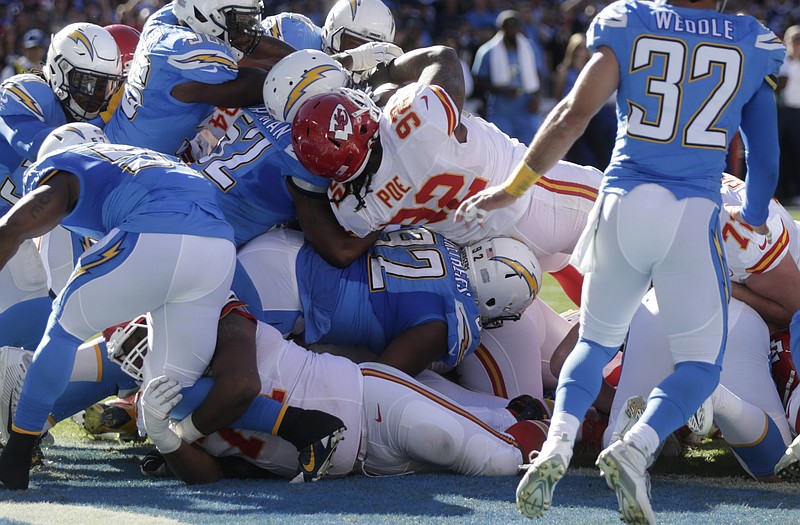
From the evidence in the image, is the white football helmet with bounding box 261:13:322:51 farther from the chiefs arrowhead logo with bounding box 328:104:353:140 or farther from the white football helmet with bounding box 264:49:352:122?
the chiefs arrowhead logo with bounding box 328:104:353:140

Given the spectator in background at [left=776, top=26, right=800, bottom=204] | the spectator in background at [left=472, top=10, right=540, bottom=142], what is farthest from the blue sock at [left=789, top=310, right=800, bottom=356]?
the spectator in background at [left=776, top=26, right=800, bottom=204]

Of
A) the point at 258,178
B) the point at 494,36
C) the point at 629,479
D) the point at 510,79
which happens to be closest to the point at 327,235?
the point at 258,178

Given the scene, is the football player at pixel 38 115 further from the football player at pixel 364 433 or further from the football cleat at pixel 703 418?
the football cleat at pixel 703 418

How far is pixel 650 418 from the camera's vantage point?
10.2ft

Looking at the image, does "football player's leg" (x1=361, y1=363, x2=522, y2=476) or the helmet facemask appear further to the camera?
the helmet facemask

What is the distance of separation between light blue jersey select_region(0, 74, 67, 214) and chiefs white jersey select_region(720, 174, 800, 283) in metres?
2.74

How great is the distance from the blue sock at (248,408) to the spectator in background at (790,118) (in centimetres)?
932

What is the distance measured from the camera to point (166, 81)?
4895 mm

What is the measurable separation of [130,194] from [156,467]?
37.7 inches

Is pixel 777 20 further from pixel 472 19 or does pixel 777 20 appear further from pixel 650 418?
pixel 650 418

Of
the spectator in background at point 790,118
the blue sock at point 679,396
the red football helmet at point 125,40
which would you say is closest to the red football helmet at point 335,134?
the red football helmet at point 125,40

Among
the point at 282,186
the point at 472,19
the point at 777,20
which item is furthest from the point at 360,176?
the point at 777,20

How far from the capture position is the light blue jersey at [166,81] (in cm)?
483

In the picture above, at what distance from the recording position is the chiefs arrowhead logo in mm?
4305
